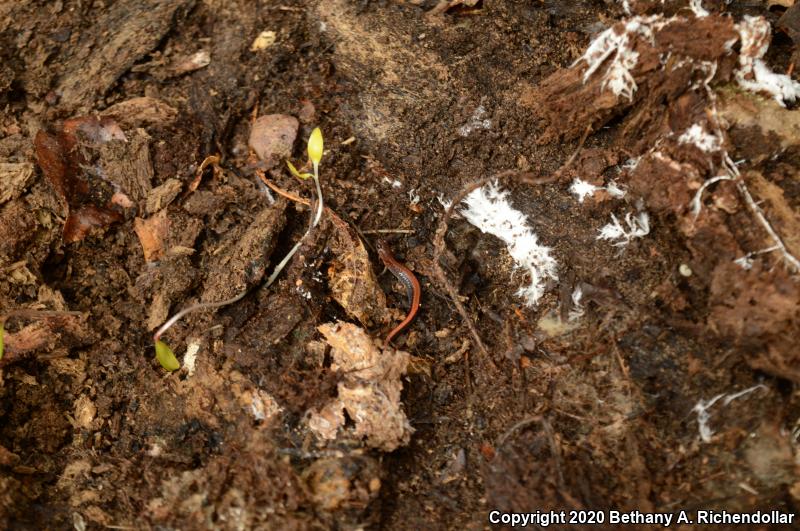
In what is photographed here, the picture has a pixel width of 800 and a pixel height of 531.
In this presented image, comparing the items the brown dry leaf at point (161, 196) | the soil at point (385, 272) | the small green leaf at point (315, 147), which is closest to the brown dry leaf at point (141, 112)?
the soil at point (385, 272)

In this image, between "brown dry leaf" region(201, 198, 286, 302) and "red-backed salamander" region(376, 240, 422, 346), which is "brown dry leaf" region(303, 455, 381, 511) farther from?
"brown dry leaf" region(201, 198, 286, 302)

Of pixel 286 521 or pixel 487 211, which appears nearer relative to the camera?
pixel 286 521

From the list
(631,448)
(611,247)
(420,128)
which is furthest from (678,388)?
(420,128)

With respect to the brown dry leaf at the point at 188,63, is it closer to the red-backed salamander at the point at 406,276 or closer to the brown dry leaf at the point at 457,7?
the brown dry leaf at the point at 457,7

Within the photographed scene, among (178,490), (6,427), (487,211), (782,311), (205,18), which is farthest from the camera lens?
(205,18)

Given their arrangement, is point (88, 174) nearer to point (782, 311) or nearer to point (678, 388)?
point (678, 388)
